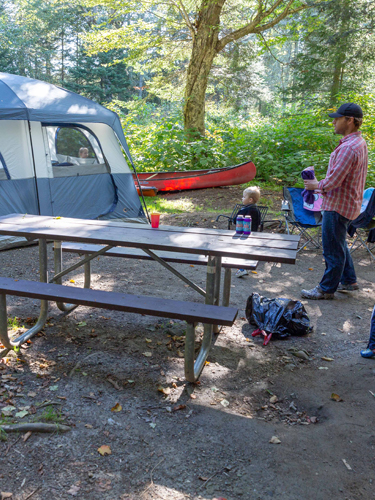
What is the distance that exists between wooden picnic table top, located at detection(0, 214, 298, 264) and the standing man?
956 millimetres

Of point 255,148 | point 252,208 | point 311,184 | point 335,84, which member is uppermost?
point 335,84

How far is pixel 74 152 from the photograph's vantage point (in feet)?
23.3

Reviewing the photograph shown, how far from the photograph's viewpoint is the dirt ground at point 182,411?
1958mm

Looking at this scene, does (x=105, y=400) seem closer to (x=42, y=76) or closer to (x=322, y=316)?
(x=322, y=316)

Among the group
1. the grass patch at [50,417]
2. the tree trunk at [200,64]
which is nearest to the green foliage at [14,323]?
the grass patch at [50,417]

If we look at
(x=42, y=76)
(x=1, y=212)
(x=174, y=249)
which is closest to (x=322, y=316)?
(x=174, y=249)

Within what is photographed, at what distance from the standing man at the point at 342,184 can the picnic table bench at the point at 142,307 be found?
171cm

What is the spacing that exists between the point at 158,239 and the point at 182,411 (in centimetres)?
122

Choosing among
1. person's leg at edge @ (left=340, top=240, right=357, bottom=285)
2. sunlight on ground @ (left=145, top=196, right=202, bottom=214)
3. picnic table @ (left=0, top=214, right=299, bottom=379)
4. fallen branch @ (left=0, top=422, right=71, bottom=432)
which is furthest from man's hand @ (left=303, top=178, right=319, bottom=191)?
sunlight on ground @ (left=145, top=196, right=202, bottom=214)

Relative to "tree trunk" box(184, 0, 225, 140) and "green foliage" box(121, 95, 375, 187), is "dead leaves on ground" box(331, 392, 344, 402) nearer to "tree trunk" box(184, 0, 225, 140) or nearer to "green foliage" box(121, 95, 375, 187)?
"green foliage" box(121, 95, 375, 187)

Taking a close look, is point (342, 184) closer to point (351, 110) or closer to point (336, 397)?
point (351, 110)

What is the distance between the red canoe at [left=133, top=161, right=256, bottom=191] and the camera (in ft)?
32.7

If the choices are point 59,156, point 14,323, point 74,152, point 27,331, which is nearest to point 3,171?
point 59,156

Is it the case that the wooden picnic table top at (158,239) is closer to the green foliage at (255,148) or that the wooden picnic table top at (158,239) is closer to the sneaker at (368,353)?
the sneaker at (368,353)
